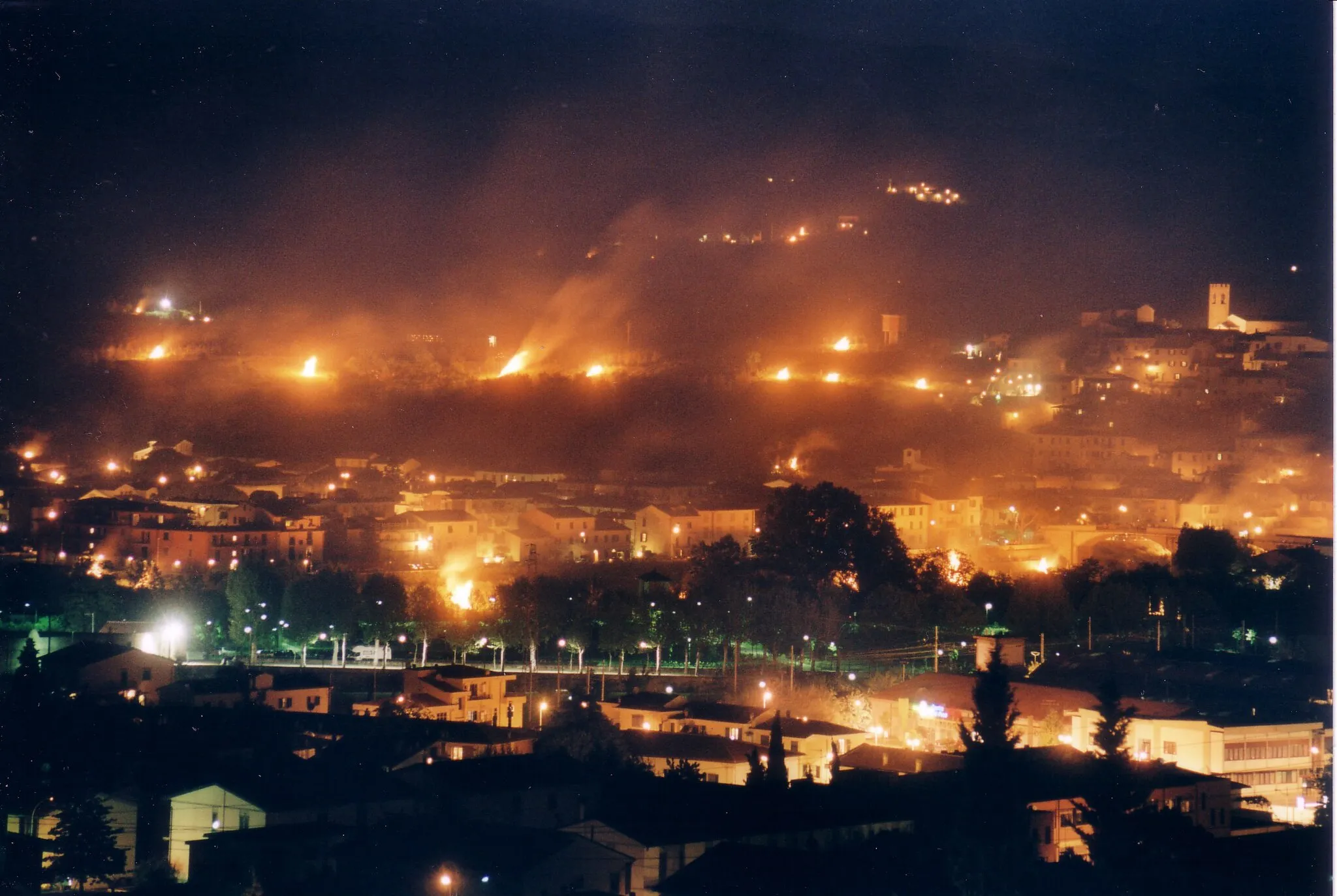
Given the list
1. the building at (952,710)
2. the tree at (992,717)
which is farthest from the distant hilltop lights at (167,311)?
the tree at (992,717)

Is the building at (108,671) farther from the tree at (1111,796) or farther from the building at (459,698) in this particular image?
the tree at (1111,796)

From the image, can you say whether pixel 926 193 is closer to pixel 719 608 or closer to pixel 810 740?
pixel 719 608

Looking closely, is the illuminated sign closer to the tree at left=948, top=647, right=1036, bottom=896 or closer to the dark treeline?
the tree at left=948, top=647, right=1036, bottom=896

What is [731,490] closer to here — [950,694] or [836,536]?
[836,536]

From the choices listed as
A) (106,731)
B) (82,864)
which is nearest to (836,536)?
(106,731)

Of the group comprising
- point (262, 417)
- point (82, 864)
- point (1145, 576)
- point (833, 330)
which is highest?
point (833, 330)

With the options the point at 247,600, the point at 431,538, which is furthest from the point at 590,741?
the point at 431,538
